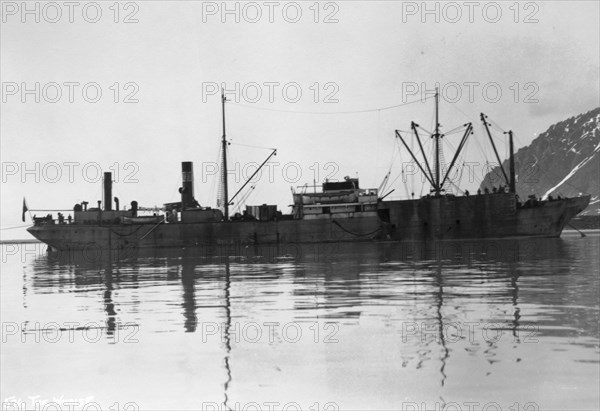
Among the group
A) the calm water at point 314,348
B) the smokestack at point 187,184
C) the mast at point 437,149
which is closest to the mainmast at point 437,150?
the mast at point 437,149

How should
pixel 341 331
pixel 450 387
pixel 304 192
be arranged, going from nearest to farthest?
1. pixel 450 387
2. pixel 341 331
3. pixel 304 192

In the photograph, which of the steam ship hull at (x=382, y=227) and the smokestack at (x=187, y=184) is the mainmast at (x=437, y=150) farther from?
the smokestack at (x=187, y=184)

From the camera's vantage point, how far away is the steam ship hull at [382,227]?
87250mm

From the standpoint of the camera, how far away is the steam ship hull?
87.2 m

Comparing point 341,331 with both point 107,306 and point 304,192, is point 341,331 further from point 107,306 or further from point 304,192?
point 304,192

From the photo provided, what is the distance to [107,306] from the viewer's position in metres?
23.3

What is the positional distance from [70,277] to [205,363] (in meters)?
28.5

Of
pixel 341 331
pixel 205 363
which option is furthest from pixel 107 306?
pixel 205 363

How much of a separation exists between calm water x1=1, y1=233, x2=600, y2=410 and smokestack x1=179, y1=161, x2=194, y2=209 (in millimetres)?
66075

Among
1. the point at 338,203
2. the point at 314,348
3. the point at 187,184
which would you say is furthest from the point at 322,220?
the point at 314,348

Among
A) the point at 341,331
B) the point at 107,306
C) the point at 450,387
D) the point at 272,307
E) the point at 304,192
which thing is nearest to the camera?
the point at 450,387

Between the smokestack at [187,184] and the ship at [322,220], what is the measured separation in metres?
0.11

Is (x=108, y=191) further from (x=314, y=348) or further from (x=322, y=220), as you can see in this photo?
(x=314, y=348)

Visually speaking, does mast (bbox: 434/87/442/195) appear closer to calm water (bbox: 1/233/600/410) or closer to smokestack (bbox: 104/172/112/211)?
smokestack (bbox: 104/172/112/211)
